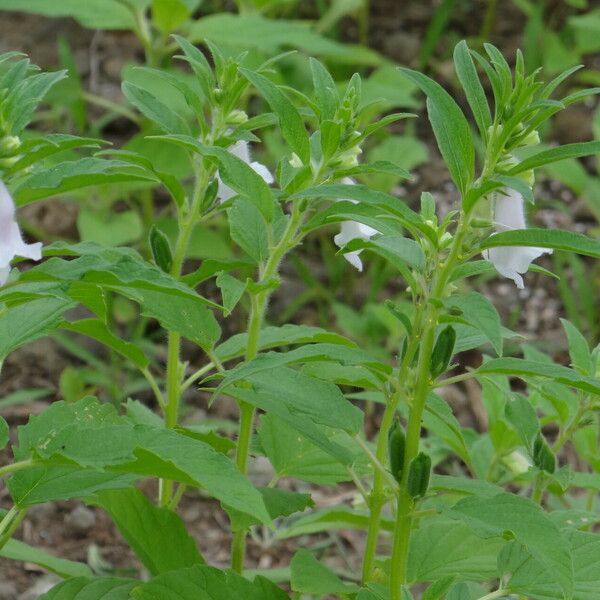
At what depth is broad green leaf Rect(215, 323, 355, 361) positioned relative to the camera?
1.55 meters

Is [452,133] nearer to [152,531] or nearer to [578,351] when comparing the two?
[578,351]

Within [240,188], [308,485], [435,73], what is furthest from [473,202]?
[435,73]

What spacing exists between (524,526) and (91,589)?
706mm

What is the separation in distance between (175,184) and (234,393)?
1.18 feet

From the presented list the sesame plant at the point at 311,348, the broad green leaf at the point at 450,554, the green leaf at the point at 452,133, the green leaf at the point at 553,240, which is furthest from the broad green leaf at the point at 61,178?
the broad green leaf at the point at 450,554

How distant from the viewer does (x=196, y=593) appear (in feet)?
5.10

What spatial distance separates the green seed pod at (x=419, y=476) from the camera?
4.60ft

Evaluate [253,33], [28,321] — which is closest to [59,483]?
[28,321]

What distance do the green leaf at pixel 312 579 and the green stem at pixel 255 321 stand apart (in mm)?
127

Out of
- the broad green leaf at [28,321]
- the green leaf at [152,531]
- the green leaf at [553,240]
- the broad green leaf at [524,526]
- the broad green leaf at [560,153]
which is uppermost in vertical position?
the broad green leaf at [560,153]

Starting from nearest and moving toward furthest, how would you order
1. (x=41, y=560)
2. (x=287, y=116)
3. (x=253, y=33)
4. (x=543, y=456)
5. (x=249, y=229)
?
(x=287, y=116) → (x=249, y=229) → (x=543, y=456) → (x=41, y=560) → (x=253, y=33)

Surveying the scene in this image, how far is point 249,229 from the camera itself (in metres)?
1.58

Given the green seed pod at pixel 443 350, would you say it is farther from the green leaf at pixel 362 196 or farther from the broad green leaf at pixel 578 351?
the broad green leaf at pixel 578 351

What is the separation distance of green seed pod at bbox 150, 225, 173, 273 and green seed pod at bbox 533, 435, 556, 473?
652mm
